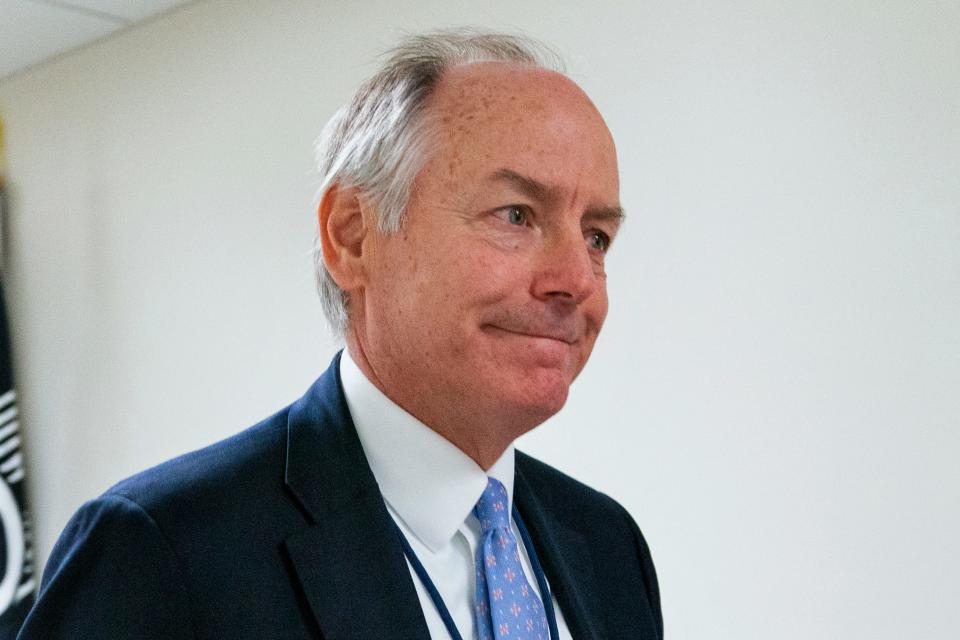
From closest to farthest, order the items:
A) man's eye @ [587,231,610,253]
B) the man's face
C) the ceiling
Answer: the man's face, man's eye @ [587,231,610,253], the ceiling

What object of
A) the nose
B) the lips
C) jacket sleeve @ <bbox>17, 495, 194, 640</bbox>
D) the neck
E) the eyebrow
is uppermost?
the eyebrow

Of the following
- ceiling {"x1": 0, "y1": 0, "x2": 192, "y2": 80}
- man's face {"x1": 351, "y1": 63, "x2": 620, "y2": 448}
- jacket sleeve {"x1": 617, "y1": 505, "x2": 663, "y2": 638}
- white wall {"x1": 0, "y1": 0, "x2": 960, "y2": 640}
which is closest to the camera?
man's face {"x1": 351, "y1": 63, "x2": 620, "y2": 448}

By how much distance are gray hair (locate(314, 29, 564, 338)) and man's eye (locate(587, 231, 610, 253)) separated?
19 centimetres

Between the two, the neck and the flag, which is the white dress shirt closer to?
the neck

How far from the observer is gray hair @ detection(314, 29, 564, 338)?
1164 millimetres

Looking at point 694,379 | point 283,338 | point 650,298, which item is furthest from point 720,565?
point 283,338

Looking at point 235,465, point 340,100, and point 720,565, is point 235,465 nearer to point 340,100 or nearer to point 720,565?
point 720,565

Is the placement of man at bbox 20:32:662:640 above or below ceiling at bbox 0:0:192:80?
below

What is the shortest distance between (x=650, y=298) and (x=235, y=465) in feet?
4.78

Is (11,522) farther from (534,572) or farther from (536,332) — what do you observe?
→ (536,332)

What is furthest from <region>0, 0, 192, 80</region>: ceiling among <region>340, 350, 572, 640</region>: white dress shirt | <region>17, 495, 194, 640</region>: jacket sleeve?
<region>17, 495, 194, 640</region>: jacket sleeve

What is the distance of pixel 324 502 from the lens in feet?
3.59

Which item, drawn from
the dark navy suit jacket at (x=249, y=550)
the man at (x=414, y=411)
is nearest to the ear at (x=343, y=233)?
the man at (x=414, y=411)

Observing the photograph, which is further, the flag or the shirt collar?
the flag
